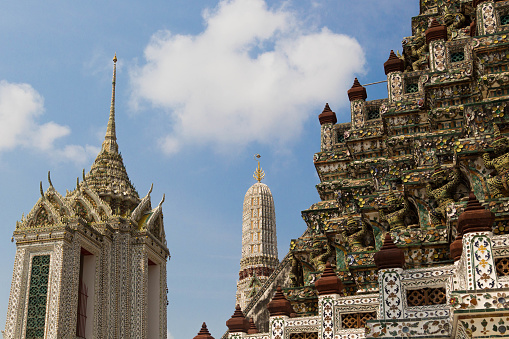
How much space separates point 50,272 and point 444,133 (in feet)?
58.4

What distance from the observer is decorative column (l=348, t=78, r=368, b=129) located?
19.9 metres

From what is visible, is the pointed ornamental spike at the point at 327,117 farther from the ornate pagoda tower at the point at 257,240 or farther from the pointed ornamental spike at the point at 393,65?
the ornate pagoda tower at the point at 257,240

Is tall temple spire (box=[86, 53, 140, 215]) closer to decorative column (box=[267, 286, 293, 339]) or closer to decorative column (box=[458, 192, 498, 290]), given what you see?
decorative column (box=[267, 286, 293, 339])

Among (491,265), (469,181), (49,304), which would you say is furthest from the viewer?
(49,304)

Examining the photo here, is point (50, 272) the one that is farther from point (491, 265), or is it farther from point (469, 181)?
point (491, 265)

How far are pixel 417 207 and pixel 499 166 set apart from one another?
202 cm

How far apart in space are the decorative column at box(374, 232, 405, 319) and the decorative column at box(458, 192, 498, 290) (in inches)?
38.2

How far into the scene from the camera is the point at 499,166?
11.6 m

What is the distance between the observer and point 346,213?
56.1 ft

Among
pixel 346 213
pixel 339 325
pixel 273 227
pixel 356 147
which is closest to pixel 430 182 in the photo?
pixel 339 325

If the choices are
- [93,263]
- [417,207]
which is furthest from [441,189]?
[93,263]

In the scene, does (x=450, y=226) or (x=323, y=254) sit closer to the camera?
(x=450, y=226)

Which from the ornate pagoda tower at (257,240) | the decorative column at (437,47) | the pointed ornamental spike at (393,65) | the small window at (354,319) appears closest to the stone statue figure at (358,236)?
the small window at (354,319)

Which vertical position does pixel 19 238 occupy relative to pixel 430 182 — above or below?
above
